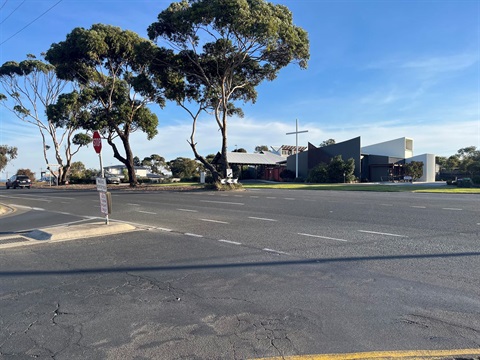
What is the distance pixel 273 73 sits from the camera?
32.7 m

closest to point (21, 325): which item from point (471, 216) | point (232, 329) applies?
point (232, 329)

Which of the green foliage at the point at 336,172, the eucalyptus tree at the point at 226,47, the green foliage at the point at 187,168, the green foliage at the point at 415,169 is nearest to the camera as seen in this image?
the eucalyptus tree at the point at 226,47

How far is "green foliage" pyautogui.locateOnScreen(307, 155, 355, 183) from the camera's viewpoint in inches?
1843

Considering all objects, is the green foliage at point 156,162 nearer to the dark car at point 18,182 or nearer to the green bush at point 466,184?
the dark car at point 18,182

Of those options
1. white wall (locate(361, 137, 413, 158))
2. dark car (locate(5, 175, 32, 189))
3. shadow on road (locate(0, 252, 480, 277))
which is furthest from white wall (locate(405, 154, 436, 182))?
shadow on road (locate(0, 252, 480, 277))

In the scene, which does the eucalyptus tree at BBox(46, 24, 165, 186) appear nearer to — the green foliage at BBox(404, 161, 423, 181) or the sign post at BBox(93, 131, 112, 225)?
the sign post at BBox(93, 131, 112, 225)

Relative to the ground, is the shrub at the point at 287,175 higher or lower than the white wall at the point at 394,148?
lower

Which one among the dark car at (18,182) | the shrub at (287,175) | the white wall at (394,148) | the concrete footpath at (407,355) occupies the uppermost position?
the white wall at (394,148)

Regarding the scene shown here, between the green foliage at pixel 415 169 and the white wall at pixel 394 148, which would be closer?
the green foliage at pixel 415 169

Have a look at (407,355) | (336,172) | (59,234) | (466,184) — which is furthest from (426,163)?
(407,355)

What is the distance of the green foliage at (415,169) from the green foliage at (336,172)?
13.1m

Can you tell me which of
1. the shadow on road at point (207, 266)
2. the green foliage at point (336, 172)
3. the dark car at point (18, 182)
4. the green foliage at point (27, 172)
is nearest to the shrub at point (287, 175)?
the green foliage at point (336, 172)

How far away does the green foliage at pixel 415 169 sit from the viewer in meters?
55.8

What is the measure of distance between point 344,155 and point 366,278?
4885 cm
